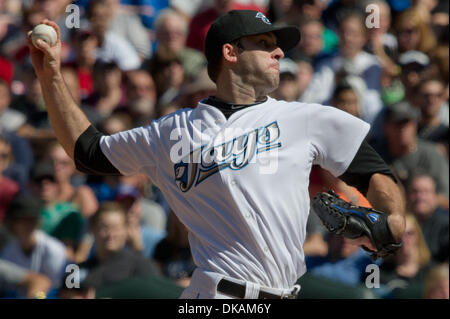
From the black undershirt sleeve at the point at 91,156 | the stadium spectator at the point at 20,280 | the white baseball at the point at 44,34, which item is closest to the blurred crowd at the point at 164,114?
the stadium spectator at the point at 20,280

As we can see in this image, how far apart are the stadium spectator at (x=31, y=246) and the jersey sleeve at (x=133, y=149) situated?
258 centimetres

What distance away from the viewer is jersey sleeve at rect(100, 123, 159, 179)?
3809 mm

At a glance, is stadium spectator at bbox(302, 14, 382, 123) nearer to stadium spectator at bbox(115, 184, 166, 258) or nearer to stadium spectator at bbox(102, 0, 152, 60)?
stadium spectator at bbox(102, 0, 152, 60)

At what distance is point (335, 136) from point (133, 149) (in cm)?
95

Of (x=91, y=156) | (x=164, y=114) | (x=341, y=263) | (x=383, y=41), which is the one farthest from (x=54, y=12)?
(x=91, y=156)

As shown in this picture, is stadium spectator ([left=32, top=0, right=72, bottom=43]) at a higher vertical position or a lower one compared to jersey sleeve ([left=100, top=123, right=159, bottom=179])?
higher

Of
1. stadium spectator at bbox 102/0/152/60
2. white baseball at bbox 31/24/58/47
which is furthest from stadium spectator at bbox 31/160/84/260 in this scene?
white baseball at bbox 31/24/58/47

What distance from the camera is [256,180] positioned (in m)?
3.52

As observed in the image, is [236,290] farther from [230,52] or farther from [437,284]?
[437,284]

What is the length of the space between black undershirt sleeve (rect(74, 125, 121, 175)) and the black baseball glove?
1.04m

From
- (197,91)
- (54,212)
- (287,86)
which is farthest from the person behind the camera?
(287,86)
